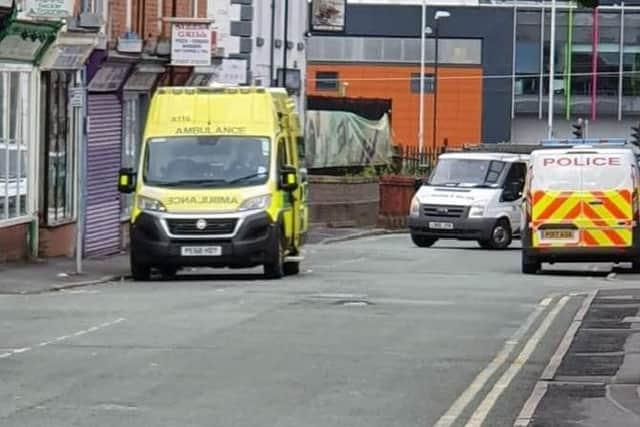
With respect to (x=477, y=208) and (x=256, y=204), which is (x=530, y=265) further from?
(x=477, y=208)

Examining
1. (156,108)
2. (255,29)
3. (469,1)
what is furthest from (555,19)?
(156,108)

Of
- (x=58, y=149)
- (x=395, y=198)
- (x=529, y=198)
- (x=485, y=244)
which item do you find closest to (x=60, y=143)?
(x=58, y=149)

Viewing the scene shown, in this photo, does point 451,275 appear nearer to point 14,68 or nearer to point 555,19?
point 14,68

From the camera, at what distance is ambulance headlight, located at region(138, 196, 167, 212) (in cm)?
2267

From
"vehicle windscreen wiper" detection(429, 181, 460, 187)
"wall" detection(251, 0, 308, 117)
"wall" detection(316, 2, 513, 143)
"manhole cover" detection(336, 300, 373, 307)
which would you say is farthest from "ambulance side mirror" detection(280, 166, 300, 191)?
"wall" detection(316, 2, 513, 143)

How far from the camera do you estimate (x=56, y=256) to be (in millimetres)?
27078

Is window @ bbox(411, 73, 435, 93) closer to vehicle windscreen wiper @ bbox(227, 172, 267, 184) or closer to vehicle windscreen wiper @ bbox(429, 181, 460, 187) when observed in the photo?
vehicle windscreen wiper @ bbox(429, 181, 460, 187)

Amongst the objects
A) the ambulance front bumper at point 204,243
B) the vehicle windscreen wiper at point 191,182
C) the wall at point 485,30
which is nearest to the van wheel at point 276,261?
the ambulance front bumper at point 204,243

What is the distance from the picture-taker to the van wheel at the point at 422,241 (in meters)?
38.3

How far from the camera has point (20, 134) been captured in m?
25.8

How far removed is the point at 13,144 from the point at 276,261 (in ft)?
16.9

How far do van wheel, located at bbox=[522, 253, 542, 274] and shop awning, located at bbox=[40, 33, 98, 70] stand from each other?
812 cm

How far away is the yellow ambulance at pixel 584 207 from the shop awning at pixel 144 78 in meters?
8.53

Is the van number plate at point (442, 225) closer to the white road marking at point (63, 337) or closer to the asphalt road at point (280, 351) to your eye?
the asphalt road at point (280, 351)
